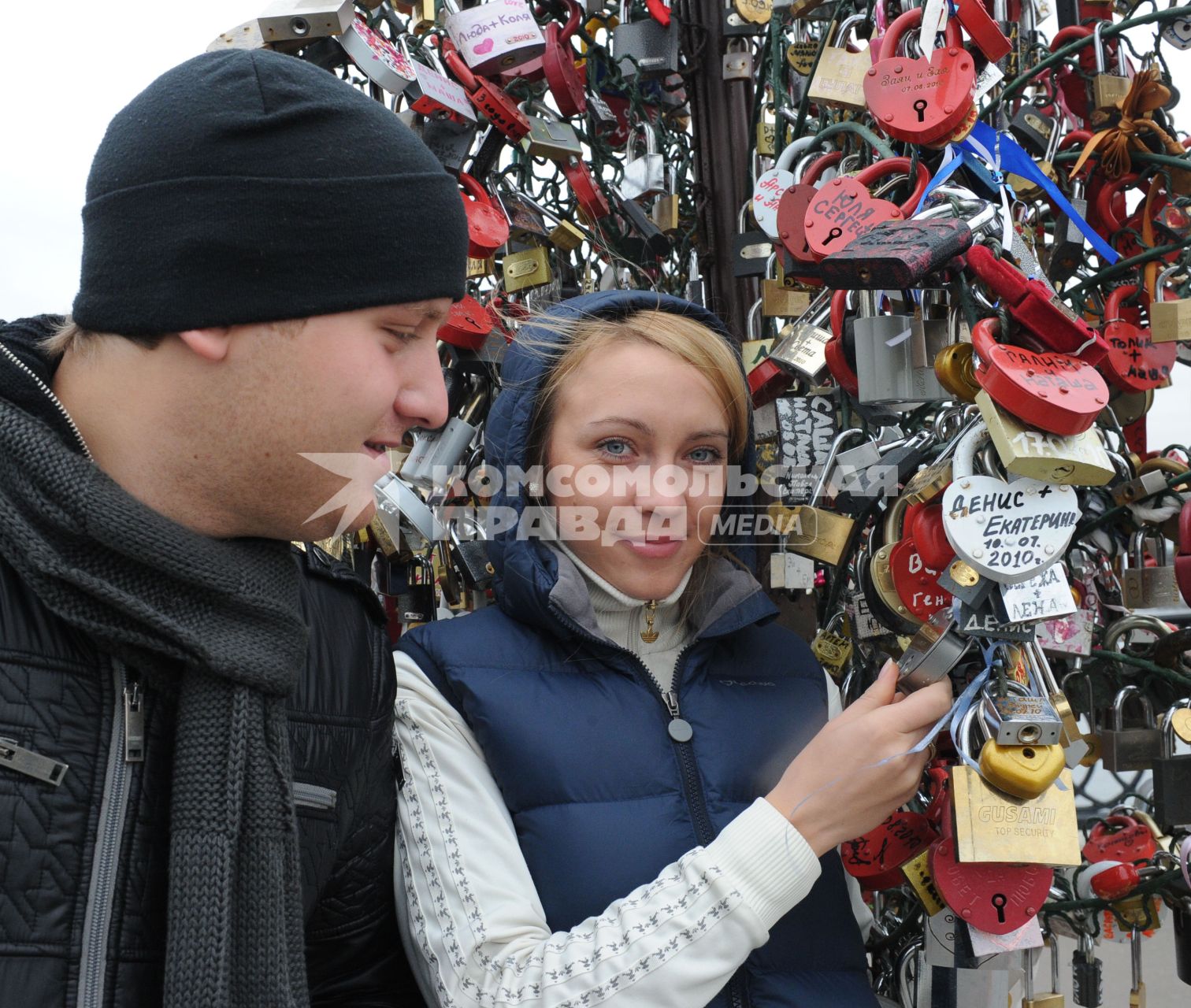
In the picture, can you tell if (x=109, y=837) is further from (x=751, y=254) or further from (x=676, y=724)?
(x=751, y=254)

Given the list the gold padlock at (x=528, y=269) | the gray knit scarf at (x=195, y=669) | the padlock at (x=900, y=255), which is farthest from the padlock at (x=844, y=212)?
the gold padlock at (x=528, y=269)

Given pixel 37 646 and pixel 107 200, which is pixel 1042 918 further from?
pixel 107 200

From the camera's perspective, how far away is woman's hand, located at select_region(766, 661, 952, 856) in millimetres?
879

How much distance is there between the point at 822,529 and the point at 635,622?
0.22m

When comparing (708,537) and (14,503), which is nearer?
(14,503)

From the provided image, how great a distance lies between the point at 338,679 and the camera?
0.97 metres

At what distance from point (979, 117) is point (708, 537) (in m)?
0.48

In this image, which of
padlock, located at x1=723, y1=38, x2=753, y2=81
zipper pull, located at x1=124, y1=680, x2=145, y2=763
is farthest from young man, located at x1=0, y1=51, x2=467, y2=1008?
padlock, located at x1=723, y1=38, x2=753, y2=81

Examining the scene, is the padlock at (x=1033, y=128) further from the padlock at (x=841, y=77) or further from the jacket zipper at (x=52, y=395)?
the jacket zipper at (x=52, y=395)

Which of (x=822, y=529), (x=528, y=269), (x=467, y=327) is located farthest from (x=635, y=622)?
(x=528, y=269)

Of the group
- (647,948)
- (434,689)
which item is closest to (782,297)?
(434,689)

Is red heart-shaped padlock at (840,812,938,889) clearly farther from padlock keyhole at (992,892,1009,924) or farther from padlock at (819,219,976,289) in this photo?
padlock at (819,219,976,289)

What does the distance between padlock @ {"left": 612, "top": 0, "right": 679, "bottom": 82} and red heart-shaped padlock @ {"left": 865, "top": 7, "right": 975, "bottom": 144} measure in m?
0.74

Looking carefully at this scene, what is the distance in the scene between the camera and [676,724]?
1.05 metres
